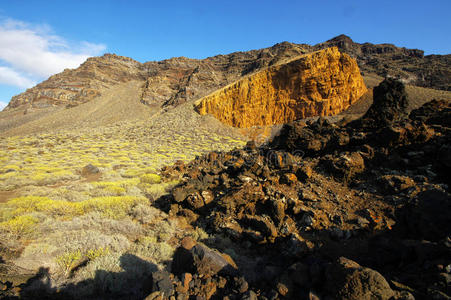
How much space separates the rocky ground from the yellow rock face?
26454 millimetres

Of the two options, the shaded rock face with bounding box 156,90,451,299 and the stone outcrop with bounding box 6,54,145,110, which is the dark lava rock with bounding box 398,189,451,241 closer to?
the shaded rock face with bounding box 156,90,451,299

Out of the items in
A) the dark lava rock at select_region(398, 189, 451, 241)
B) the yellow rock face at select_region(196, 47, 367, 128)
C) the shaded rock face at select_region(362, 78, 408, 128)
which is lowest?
the dark lava rock at select_region(398, 189, 451, 241)

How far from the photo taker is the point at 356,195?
5.02 metres

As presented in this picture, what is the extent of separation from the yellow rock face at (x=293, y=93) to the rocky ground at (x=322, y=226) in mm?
26454

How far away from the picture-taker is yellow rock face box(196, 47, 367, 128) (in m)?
31.8

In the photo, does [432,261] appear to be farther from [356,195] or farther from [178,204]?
[178,204]

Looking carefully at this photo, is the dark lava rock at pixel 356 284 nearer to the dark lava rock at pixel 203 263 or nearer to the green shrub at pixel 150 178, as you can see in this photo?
the dark lava rock at pixel 203 263

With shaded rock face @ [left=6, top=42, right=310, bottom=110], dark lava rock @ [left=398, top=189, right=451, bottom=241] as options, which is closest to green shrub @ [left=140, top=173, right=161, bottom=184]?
dark lava rock @ [left=398, top=189, right=451, bottom=241]

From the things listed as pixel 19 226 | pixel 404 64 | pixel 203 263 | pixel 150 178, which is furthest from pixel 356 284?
pixel 404 64

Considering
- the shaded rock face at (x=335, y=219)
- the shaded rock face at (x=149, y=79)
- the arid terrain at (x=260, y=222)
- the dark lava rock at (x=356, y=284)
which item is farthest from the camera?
the shaded rock face at (x=149, y=79)

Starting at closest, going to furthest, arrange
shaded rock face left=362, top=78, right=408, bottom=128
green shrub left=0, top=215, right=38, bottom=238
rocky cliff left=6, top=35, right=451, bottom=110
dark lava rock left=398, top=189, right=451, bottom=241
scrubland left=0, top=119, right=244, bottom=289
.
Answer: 1. dark lava rock left=398, top=189, right=451, bottom=241
2. scrubland left=0, top=119, right=244, bottom=289
3. green shrub left=0, top=215, right=38, bottom=238
4. shaded rock face left=362, top=78, right=408, bottom=128
5. rocky cliff left=6, top=35, right=451, bottom=110

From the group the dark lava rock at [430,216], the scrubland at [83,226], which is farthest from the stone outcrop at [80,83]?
the dark lava rock at [430,216]

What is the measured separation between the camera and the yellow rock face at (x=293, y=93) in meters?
31.8

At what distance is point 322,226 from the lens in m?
4.34
